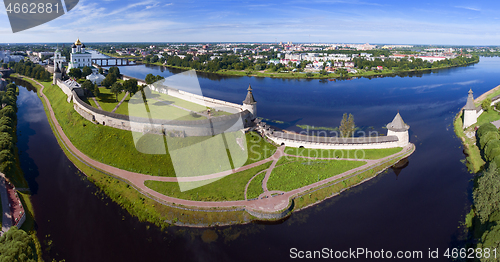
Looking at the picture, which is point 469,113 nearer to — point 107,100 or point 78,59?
point 107,100

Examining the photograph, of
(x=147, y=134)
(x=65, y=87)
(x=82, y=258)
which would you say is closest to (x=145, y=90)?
(x=65, y=87)

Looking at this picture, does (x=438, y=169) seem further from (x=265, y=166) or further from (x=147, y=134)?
(x=147, y=134)

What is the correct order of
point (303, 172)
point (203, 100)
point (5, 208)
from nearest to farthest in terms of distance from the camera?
point (5, 208) < point (303, 172) < point (203, 100)

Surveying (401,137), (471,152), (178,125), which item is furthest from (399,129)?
(178,125)

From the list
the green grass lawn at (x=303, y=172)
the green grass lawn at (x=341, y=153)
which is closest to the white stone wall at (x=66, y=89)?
the green grass lawn at (x=341, y=153)

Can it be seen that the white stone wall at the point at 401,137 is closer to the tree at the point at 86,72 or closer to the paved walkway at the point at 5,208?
the paved walkway at the point at 5,208
